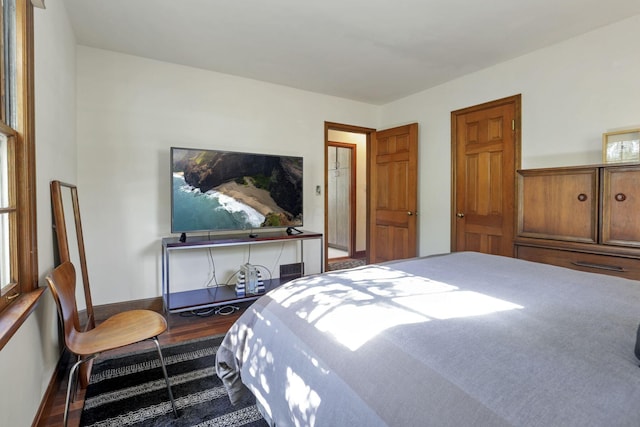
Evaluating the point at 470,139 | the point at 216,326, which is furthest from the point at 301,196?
the point at 470,139

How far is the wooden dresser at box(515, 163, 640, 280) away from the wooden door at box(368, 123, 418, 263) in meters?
1.58

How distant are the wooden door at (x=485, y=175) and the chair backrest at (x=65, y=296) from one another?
3.48 meters

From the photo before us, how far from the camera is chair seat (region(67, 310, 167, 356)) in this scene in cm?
151

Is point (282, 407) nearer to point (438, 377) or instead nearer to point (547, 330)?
point (438, 377)

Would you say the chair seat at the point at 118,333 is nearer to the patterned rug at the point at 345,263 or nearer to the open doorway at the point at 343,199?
the patterned rug at the point at 345,263

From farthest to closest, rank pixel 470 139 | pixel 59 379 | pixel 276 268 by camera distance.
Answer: pixel 276 268, pixel 470 139, pixel 59 379

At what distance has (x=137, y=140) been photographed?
3064mm

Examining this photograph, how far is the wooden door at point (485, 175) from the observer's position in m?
3.17

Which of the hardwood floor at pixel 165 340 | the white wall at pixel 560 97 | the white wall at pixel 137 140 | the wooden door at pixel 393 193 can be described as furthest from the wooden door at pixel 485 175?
the hardwood floor at pixel 165 340

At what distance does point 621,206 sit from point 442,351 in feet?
6.99

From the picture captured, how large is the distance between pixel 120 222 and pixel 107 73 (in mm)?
1383

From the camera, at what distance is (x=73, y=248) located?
235 cm

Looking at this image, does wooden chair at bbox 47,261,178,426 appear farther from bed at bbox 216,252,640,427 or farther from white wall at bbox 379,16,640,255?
white wall at bbox 379,16,640,255

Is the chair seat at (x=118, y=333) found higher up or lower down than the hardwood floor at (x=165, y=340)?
higher up
